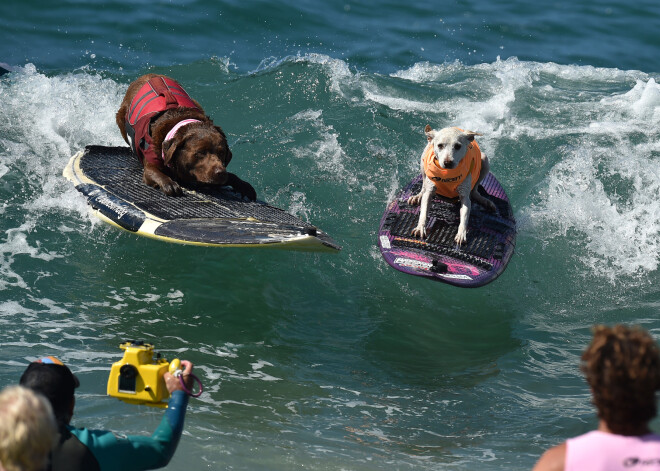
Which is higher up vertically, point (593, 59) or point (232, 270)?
point (593, 59)

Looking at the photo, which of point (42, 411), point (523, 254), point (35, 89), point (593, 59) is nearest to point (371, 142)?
point (523, 254)

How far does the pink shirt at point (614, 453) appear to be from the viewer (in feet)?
8.78

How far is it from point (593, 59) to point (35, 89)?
1093cm

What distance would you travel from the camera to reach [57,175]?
30.7ft

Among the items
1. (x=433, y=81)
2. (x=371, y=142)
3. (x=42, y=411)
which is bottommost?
(x=42, y=411)

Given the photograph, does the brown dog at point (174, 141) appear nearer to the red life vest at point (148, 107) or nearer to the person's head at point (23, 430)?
the red life vest at point (148, 107)

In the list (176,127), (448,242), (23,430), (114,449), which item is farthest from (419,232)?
(23,430)

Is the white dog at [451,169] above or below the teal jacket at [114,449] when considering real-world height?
above

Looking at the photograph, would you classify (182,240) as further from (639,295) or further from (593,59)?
(593,59)

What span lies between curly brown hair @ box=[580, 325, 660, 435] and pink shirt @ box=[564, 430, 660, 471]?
44 millimetres

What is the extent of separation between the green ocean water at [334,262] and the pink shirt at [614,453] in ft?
9.09

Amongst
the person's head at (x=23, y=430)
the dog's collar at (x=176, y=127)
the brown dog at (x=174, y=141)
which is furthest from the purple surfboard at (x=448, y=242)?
the person's head at (x=23, y=430)

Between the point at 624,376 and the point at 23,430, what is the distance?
Result: 1.90 meters

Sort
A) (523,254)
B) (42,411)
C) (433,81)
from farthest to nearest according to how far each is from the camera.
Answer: (433,81), (523,254), (42,411)
